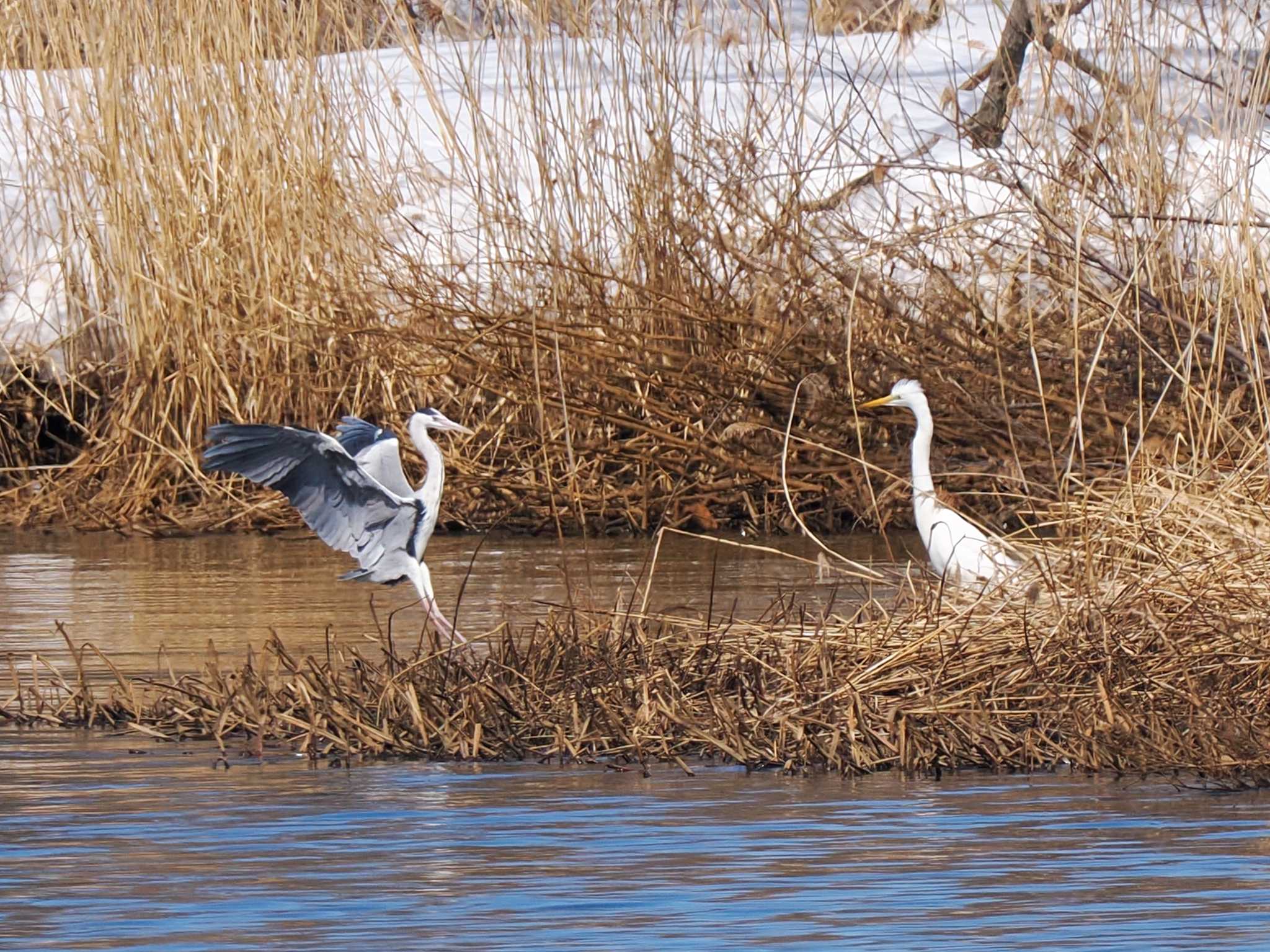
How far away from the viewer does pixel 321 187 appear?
9188 mm

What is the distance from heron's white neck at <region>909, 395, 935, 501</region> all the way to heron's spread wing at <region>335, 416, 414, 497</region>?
1.44m

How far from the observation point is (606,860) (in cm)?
369

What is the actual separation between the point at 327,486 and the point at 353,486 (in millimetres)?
71

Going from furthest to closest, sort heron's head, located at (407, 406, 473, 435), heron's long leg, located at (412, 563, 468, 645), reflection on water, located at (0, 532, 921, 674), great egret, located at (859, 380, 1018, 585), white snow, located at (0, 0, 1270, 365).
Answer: heron's head, located at (407, 406, 473, 435)
white snow, located at (0, 0, 1270, 365)
reflection on water, located at (0, 532, 921, 674)
great egret, located at (859, 380, 1018, 585)
heron's long leg, located at (412, 563, 468, 645)

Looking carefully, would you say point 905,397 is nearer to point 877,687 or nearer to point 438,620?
point 438,620

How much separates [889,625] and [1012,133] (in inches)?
262

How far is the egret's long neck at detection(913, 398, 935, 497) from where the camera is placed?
660 cm

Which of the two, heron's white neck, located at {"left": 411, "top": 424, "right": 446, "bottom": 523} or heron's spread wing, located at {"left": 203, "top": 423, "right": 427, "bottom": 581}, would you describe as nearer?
heron's spread wing, located at {"left": 203, "top": 423, "right": 427, "bottom": 581}

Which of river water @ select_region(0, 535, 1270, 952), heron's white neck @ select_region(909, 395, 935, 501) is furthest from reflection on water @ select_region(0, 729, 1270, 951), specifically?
heron's white neck @ select_region(909, 395, 935, 501)

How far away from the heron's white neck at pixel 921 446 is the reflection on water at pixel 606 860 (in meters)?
2.27

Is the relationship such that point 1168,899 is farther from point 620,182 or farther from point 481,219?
point 481,219

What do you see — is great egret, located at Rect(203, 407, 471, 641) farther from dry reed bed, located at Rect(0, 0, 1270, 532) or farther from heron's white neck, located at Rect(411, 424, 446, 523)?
dry reed bed, located at Rect(0, 0, 1270, 532)

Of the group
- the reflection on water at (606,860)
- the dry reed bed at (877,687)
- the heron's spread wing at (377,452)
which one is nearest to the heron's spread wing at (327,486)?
the heron's spread wing at (377,452)

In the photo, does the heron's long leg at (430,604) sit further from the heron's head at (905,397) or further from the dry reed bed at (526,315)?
the dry reed bed at (526,315)
